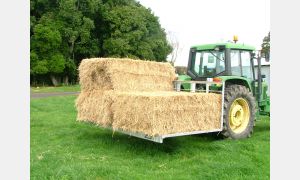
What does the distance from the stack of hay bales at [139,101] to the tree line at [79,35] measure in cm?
2357

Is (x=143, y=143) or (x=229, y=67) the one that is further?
(x=229, y=67)

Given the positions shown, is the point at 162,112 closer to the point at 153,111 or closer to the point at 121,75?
the point at 153,111

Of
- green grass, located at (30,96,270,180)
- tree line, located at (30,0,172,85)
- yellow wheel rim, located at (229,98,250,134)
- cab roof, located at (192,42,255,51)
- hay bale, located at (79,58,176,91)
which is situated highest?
tree line, located at (30,0,172,85)

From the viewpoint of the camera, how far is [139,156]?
703 cm

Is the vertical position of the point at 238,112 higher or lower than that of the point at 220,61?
lower

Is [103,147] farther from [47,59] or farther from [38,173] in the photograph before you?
[47,59]

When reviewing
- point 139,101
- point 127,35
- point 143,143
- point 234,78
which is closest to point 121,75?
point 139,101

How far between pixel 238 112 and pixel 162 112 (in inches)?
115

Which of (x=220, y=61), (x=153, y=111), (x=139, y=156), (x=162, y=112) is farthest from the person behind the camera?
(x=220, y=61)

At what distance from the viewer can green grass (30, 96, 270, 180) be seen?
19.0 ft

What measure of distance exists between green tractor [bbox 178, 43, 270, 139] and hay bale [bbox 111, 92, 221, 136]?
0.86m

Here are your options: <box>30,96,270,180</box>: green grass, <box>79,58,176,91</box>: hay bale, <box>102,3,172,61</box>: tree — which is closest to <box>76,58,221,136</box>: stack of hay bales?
<box>79,58,176,91</box>: hay bale

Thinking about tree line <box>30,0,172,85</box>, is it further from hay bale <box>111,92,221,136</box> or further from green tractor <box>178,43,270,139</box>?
hay bale <box>111,92,221,136</box>

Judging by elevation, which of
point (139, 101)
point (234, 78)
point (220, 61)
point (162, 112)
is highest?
point (220, 61)
